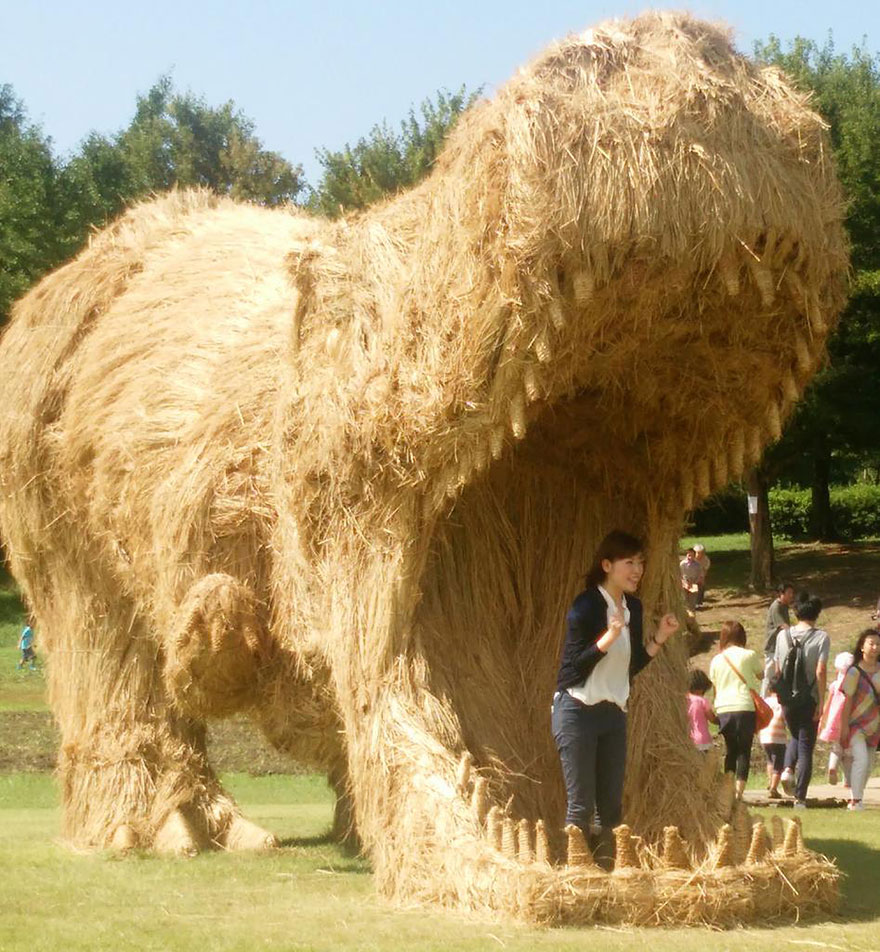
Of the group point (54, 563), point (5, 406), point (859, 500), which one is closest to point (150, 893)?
point (54, 563)

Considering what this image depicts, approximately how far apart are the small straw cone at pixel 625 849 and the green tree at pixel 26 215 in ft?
90.2

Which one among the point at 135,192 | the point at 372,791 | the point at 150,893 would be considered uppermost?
the point at 135,192

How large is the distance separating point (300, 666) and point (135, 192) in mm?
35801

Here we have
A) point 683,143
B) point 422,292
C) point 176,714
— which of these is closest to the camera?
point 683,143

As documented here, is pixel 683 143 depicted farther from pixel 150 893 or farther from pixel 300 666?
pixel 150 893

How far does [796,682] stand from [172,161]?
40.0 m

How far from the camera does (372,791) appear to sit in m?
6.77

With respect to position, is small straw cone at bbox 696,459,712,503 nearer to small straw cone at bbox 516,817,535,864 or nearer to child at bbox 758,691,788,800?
small straw cone at bbox 516,817,535,864

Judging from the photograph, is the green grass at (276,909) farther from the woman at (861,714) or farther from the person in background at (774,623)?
the person in background at (774,623)

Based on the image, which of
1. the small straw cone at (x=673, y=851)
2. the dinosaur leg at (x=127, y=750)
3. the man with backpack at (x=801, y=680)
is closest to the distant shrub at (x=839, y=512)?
the man with backpack at (x=801, y=680)

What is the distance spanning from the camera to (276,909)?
6.85m

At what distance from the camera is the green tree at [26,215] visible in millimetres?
34344

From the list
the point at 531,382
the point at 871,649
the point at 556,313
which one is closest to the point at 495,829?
the point at 531,382

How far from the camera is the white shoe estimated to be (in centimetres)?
1284
